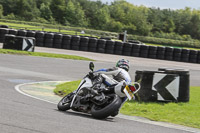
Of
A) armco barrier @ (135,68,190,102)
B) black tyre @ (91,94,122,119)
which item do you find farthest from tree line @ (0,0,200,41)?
black tyre @ (91,94,122,119)

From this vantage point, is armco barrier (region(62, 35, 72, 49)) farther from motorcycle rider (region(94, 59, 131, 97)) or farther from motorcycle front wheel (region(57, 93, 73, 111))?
motorcycle rider (region(94, 59, 131, 97))

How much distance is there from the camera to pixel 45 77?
16.1 metres

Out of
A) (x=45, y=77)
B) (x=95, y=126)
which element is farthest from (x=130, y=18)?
(x=95, y=126)

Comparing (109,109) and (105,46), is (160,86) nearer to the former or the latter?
(109,109)

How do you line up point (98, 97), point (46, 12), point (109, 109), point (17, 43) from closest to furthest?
point (109, 109), point (98, 97), point (17, 43), point (46, 12)

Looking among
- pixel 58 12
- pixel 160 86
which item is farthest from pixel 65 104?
pixel 58 12

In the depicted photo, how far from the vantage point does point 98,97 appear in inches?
343

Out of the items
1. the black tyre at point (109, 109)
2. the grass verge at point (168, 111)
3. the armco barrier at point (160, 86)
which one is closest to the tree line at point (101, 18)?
the armco barrier at point (160, 86)

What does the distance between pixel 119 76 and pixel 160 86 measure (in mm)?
2825

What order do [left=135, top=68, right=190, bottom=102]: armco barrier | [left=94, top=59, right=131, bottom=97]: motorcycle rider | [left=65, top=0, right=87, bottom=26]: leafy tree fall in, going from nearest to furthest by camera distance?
[left=94, top=59, right=131, bottom=97]: motorcycle rider
[left=135, top=68, right=190, bottom=102]: armco barrier
[left=65, top=0, right=87, bottom=26]: leafy tree

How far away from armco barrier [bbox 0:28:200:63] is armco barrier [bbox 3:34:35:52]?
5.16 m

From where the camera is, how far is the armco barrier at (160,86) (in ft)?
38.2

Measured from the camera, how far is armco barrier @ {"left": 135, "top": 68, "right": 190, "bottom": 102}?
1163 cm

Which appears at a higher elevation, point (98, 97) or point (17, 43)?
point (98, 97)
